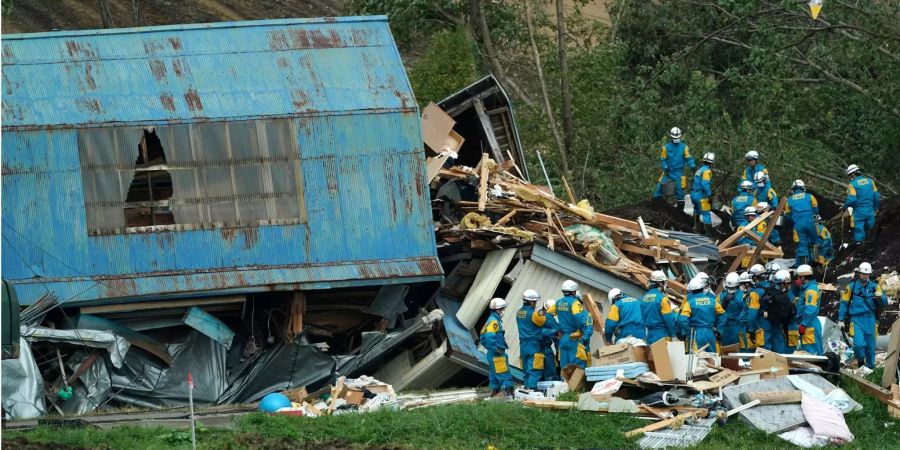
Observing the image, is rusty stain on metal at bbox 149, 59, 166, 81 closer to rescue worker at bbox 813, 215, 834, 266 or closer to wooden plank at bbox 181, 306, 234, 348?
wooden plank at bbox 181, 306, 234, 348

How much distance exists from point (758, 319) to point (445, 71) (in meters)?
16.2

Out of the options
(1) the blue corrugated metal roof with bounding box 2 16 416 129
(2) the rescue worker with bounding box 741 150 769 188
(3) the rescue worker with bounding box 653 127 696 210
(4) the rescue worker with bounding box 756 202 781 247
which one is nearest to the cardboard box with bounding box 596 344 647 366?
(1) the blue corrugated metal roof with bounding box 2 16 416 129

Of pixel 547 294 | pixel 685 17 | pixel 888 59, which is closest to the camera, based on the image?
Answer: pixel 547 294

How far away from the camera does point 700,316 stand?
20.5m

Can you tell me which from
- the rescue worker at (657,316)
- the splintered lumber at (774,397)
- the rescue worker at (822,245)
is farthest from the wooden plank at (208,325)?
the rescue worker at (822,245)

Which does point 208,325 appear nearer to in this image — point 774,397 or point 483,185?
point 483,185

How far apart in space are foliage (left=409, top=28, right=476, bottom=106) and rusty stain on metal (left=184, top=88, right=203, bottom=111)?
12565mm

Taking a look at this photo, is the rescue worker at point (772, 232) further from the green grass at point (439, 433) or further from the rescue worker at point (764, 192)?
the green grass at point (439, 433)

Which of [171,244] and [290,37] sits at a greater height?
[290,37]

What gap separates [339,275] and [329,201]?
1.21m

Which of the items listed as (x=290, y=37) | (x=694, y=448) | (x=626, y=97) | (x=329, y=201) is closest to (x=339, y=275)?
(x=329, y=201)

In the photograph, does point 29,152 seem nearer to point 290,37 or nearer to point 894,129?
point 290,37

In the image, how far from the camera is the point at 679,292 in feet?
79.0

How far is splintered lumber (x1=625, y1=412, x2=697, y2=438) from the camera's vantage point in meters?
16.8
